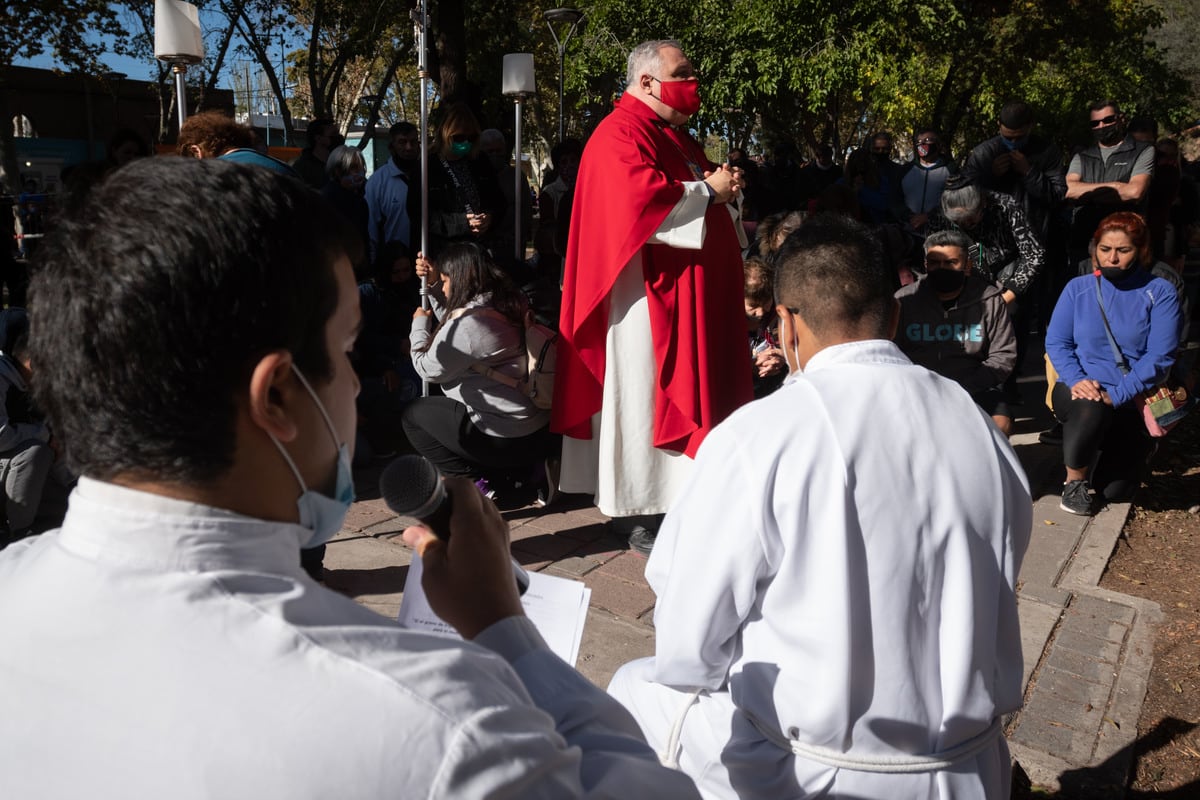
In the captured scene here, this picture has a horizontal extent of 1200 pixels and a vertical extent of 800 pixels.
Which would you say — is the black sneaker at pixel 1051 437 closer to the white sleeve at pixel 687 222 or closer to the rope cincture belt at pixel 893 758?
the white sleeve at pixel 687 222

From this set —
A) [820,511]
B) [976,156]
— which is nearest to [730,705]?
[820,511]

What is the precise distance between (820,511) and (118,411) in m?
1.19

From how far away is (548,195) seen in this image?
8820 millimetres

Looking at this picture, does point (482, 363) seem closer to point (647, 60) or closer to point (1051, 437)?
point (647, 60)

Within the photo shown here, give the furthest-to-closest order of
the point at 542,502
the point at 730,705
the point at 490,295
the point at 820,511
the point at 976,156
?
the point at 976,156 < the point at 542,502 < the point at 490,295 < the point at 730,705 < the point at 820,511

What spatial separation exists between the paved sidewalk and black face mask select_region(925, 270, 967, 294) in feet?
4.13

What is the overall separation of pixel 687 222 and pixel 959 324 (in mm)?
1891

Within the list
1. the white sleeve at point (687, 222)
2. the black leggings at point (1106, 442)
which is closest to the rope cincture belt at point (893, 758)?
the white sleeve at point (687, 222)

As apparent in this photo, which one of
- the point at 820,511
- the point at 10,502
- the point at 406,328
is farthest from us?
the point at 406,328

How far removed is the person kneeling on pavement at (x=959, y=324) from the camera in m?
5.18

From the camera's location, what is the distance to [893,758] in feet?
5.85

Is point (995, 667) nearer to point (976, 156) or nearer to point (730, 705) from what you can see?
point (730, 705)

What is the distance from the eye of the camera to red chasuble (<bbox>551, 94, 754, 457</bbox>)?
13.5 ft

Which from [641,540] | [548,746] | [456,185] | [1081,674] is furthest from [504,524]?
[456,185]
